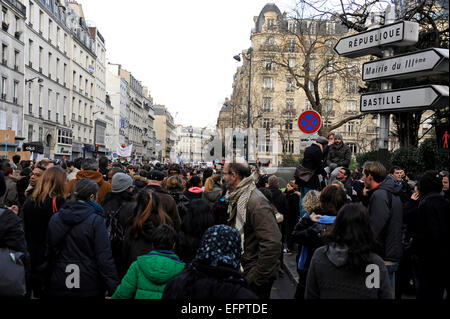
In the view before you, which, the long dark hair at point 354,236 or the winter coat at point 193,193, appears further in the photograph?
the winter coat at point 193,193

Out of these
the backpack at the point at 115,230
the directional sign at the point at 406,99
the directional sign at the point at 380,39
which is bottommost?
the backpack at the point at 115,230

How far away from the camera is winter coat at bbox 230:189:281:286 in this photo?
12.8 ft

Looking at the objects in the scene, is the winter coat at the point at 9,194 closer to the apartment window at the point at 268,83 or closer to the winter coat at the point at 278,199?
the winter coat at the point at 278,199

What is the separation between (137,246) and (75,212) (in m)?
0.69

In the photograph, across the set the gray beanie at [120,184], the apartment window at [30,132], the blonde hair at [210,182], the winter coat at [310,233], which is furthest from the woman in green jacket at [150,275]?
the apartment window at [30,132]

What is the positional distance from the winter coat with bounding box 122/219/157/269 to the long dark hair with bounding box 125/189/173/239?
39 mm

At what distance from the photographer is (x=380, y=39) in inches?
249

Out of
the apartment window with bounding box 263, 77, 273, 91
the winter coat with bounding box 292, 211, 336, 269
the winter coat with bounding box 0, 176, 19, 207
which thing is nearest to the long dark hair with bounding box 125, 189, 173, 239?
the winter coat with bounding box 292, 211, 336, 269

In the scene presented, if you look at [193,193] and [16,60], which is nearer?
[193,193]

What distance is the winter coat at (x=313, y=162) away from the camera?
7.56m

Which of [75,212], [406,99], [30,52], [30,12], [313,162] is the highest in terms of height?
[30,12]

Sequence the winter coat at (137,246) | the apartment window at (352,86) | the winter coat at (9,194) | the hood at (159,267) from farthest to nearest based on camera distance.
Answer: the apartment window at (352,86), the winter coat at (9,194), the winter coat at (137,246), the hood at (159,267)

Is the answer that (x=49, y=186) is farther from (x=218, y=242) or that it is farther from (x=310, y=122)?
(x=310, y=122)

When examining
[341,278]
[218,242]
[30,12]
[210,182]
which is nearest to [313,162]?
[210,182]
